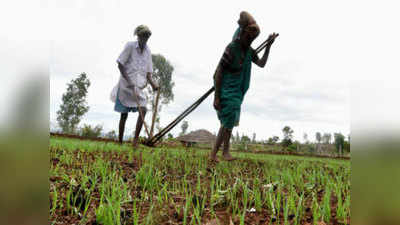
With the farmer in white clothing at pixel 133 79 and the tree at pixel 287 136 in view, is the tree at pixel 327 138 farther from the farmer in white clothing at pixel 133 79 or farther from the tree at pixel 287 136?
the farmer in white clothing at pixel 133 79

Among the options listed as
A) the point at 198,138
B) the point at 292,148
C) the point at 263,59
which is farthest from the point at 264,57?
the point at 292,148

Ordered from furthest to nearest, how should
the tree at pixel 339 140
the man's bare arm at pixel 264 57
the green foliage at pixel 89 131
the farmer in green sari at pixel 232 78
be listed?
the tree at pixel 339 140 → the green foliage at pixel 89 131 → the man's bare arm at pixel 264 57 → the farmer in green sari at pixel 232 78

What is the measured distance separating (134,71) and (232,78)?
2.25m

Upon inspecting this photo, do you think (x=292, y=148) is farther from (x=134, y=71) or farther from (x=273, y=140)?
(x=134, y=71)

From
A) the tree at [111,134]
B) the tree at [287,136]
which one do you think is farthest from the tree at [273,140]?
the tree at [111,134]

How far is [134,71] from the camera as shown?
475 centimetres

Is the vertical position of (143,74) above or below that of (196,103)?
above

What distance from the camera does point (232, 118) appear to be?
3408 millimetres

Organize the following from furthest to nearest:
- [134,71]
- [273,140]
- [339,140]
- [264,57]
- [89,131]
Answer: [339,140] < [273,140] < [89,131] < [134,71] < [264,57]

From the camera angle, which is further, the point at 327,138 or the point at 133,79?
the point at 327,138

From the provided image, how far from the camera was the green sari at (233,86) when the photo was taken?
3398 mm
